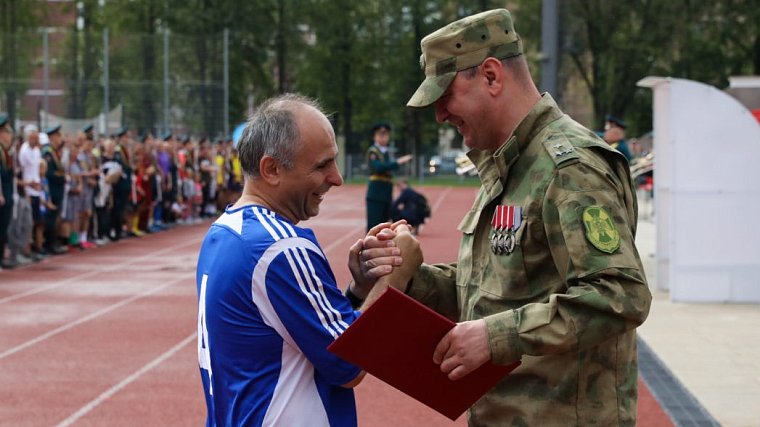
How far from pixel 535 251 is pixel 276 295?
2.13ft

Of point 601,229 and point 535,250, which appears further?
point 535,250

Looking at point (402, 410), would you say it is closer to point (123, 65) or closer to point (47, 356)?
point (47, 356)

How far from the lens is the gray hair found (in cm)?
309

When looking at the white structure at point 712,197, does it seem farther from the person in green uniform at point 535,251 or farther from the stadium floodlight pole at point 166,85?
the stadium floodlight pole at point 166,85

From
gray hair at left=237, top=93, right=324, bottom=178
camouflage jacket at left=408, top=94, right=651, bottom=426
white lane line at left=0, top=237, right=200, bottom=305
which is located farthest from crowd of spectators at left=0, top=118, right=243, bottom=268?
camouflage jacket at left=408, top=94, right=651, bottom=426

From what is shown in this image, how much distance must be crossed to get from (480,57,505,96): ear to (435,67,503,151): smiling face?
13 millimetres

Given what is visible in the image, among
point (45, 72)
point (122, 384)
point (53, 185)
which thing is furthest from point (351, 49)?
point (122, 384)

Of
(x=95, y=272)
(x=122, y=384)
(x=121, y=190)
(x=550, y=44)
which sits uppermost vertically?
(x=550, y=44)

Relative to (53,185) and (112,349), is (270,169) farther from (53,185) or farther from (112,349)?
(53,185)

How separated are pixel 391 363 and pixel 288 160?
58 centimetres

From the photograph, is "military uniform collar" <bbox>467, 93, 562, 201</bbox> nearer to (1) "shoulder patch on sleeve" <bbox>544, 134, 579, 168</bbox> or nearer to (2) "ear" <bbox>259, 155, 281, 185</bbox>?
(1) "shoulder patch on sleeve" <bbox>544, 134, 579, 168</bbox>

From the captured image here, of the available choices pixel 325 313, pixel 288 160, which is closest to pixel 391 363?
pixel 325 313

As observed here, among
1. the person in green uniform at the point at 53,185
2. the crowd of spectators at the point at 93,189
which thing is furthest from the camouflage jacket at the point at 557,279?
the person in green uniform at the point at 53,185

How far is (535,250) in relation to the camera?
9.91 ft
